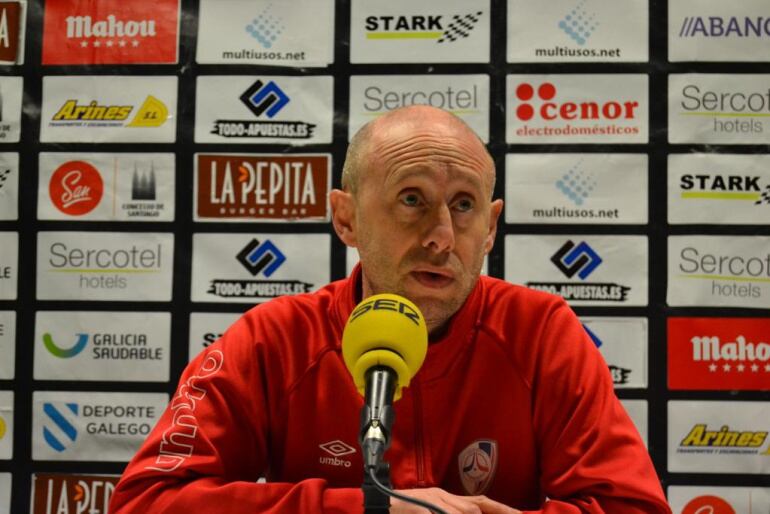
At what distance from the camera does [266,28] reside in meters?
2.51

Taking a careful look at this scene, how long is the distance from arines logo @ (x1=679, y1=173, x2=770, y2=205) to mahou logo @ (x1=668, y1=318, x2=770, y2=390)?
14.6 inches

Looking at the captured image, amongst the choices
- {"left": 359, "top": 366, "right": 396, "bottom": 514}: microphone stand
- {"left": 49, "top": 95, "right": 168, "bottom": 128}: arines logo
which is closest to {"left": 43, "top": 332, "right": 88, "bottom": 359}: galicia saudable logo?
{"left": 49, "top": 95, "right": 168, "bottom": 128}: arines logo

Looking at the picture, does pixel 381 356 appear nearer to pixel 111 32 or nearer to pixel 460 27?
pixel 460 27

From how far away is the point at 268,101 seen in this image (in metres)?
2.48

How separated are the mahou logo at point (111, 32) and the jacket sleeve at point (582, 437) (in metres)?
1.73

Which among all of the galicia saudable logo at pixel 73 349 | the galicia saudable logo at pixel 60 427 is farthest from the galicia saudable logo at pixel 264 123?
the galicia saudable logo at pixel 60 427

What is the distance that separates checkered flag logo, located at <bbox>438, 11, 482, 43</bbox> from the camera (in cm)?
246

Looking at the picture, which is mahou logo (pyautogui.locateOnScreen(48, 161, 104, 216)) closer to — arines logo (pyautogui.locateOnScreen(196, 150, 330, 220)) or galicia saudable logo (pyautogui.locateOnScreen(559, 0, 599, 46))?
arines logo (pyautogui.locateOnScreen(196, 150, 330, 220))

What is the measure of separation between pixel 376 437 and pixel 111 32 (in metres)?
2.16

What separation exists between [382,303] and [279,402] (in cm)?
46

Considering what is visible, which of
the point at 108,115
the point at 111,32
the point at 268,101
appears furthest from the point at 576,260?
the point at 111,32

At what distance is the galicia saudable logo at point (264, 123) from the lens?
2.47 m

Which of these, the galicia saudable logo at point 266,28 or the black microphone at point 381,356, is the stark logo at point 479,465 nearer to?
the black microphone at point 381,356

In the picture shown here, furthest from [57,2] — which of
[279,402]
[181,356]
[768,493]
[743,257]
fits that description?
[768,493]
